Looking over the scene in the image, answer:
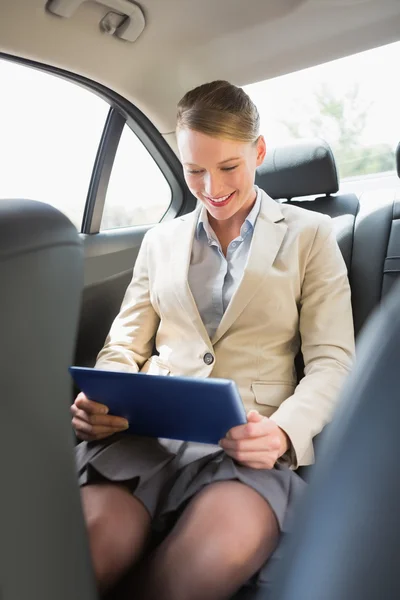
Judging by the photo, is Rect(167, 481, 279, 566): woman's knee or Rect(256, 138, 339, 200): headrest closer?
Rect(167, 481, 279, 566): woman's knee

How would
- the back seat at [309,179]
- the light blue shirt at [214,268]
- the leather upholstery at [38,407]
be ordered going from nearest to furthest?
the leather upholstery at [38,407] → the light blue shirt at [214,268] → the back seat at [309,179]

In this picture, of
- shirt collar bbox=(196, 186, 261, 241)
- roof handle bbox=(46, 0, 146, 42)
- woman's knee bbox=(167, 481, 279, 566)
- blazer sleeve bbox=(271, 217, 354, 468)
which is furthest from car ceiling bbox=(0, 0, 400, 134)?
woman's knee bbox=(167, 481, 279, 566)

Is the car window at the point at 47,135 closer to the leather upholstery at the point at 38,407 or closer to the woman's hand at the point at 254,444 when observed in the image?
the woman's hand at the point at 254,444

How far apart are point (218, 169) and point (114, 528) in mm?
781

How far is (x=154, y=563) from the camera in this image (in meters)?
1.01

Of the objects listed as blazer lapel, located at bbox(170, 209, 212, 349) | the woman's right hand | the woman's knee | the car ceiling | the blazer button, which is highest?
the car ceiling

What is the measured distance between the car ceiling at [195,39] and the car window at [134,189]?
0.74 ft

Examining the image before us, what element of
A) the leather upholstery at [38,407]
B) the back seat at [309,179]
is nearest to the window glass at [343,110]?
the back seat at [309,179]

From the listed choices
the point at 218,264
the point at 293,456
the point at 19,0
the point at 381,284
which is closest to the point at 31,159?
the point at 19,0

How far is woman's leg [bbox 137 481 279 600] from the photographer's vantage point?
948 mm

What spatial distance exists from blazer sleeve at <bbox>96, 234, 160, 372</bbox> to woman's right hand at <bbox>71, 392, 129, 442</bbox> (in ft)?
0.76

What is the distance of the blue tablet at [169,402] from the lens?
927 millimetres

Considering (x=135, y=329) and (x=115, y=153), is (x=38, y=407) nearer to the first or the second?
(x=135, y=329)

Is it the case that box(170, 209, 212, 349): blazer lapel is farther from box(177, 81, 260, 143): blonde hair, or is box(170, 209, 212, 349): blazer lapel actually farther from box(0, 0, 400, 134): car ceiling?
box(0, 0, 400, 134): car ceiling
